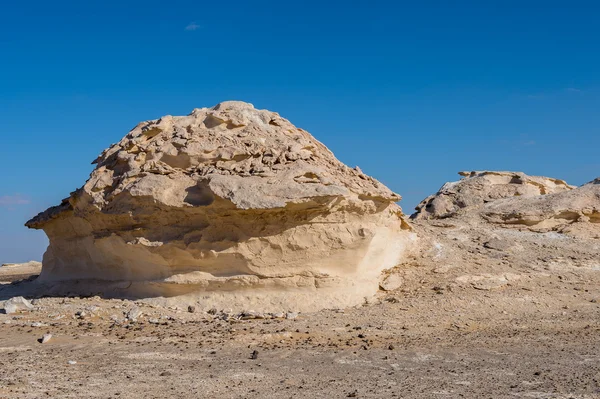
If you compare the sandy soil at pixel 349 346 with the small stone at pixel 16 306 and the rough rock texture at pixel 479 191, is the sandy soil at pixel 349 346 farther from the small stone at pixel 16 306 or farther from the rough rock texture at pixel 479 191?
the rough rock texture at pixel 479 191

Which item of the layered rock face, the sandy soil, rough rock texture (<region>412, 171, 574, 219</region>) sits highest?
rough rock texture (<region>412, 171, 574, 219</region>)

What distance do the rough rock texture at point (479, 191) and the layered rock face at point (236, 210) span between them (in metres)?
4.58

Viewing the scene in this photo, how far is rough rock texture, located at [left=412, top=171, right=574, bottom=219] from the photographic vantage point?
53.3 ft

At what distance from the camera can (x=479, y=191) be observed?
54.0 feet

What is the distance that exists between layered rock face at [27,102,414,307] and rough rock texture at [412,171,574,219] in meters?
4.58

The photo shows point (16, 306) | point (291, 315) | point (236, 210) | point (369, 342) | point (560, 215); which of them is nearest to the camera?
point (369, 342)

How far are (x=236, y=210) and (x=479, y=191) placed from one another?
8.36 m

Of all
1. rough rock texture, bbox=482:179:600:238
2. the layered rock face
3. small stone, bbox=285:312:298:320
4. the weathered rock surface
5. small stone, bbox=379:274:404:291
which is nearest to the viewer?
small stone, bbox=285:312:298:320

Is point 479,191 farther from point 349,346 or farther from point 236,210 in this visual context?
point 349,346

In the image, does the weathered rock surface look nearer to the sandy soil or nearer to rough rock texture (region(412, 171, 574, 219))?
rough rock texture (region(412, 171, 574, 219))

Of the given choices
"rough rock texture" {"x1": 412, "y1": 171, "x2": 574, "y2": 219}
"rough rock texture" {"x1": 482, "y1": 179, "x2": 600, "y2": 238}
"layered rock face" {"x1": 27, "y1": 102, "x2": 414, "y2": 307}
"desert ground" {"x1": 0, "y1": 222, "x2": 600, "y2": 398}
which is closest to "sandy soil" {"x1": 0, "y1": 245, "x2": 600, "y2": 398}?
"desert ground" {"x1": 0, "y1": 222, "x2": 600, "y2": 398}

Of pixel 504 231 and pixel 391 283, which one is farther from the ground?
pixel 504 231

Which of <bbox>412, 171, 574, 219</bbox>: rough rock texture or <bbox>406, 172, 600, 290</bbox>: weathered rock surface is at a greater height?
<bbox>412, 171, 574, 219</bbox>: rough rock texture

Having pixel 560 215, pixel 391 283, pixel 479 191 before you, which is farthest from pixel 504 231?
pixel 391 283
